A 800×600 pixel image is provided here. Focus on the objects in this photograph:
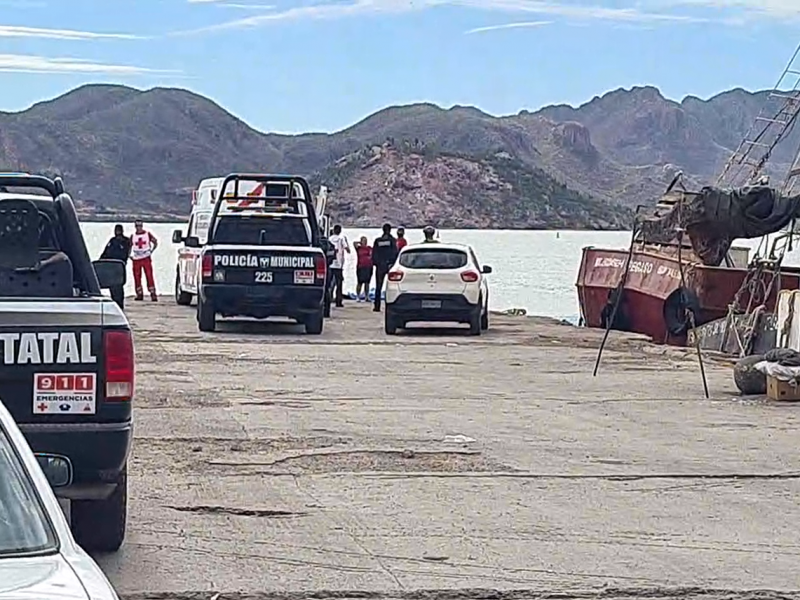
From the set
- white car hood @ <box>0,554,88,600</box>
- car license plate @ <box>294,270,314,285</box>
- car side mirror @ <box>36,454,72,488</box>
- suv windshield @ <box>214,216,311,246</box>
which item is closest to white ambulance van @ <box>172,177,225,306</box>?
suv windshield @ <box>214,216,311,246</box>

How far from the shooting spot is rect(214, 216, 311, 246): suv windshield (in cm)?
2641

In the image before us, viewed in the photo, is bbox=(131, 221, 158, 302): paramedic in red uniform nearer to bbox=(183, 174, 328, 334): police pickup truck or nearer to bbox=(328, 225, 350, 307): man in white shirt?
bbox=(328, 225, 350, 307): man in white shirt

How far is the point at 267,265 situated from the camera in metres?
24.1

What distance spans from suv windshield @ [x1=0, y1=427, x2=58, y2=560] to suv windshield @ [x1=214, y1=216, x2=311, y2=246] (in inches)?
853

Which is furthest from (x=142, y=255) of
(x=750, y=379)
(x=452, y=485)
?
(x=452, y=485)

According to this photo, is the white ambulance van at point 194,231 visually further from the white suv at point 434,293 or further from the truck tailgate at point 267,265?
the truck tailgate at point 267,265

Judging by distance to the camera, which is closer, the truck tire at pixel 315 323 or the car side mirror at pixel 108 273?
the car side mirror at pixel 108 273

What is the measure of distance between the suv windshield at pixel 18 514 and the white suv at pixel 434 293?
20.8 m

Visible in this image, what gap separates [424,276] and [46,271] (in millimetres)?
16836

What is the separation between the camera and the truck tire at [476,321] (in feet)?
85.3

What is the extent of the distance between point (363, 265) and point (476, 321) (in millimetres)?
9121

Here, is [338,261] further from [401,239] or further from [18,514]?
[18,514]

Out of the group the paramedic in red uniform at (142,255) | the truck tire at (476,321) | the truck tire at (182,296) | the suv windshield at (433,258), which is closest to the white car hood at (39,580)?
the truck tire at (476,321)

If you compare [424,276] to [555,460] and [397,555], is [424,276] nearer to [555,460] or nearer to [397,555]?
[555,460]
